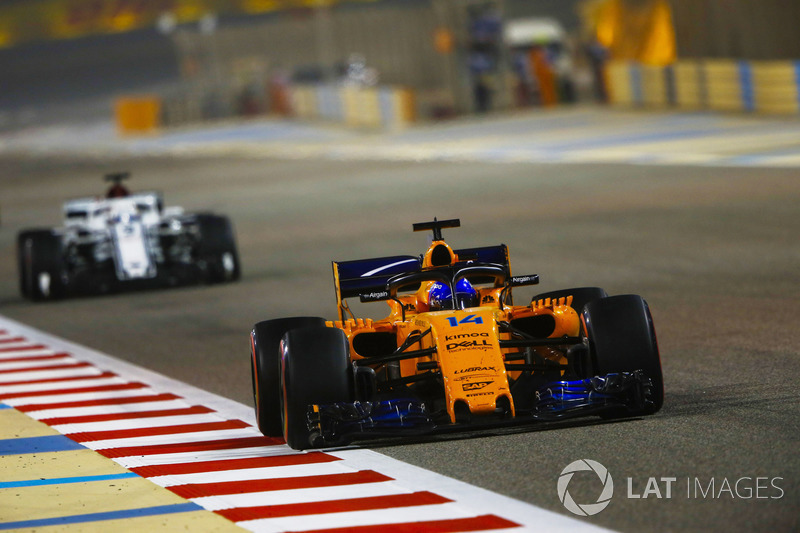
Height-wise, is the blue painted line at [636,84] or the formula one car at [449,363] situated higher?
the blue painted line at [636,84]

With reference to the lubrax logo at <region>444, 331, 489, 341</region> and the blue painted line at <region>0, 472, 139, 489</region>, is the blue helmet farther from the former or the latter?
the blue painted line at <region>0, 472, 139, 489</region>

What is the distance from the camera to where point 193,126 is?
6284cm

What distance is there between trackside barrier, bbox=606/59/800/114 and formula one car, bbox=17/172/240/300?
2018 centimetres

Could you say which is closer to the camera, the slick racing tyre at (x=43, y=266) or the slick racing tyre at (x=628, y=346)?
the slick racing tyre at (x=628, y=346)

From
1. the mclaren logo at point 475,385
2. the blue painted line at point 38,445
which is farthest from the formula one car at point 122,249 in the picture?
the mclaren logo at point 475,385

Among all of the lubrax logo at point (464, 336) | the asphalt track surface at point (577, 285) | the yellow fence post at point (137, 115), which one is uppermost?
the yellow fence post at point (137, 115)

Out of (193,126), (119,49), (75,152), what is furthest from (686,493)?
(119,49)

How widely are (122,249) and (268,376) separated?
9441 millimetres

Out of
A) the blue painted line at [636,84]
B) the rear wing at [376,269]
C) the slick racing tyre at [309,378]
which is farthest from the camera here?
the blue painted line at [636,84]

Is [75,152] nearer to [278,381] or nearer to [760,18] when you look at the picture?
[760,18]

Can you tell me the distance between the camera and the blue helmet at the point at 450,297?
914cm

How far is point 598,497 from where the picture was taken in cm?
695
